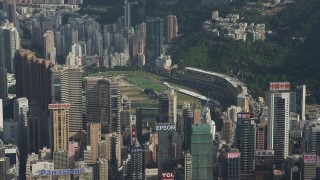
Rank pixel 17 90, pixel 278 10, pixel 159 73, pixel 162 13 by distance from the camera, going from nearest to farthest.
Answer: pixel 17 90 → pixel 159 73 → pixel 278 10 → pixel 162 13

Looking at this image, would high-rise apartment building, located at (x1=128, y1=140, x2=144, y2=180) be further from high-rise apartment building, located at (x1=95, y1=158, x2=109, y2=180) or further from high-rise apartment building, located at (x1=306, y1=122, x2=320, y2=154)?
high-rise apartment building, located at (x1=306, y1=122, x2=320, y2=154)

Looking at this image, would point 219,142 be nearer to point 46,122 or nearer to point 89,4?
point 46,122

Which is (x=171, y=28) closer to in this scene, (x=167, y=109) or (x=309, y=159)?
(x=167, y=109)

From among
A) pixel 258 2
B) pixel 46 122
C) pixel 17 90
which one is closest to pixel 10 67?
pixel 17 90

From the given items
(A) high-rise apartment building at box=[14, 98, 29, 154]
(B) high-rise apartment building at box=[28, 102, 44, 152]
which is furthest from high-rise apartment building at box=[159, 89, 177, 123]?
(A) high-rise apartment building at box=[14, 98, 29, 154]

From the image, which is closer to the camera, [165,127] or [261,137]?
[165,127]

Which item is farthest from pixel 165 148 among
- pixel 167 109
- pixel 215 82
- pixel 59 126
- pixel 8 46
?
pixel 8 46

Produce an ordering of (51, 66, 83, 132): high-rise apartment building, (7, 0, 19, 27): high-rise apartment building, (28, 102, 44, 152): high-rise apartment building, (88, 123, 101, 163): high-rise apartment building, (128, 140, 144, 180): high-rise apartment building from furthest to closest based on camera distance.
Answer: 1. (7, 0, 19, 27): high-rise apartment building
2. (51, 66, 83, 132): high-rise apartment building
3. (28, 102, 44, 152): high-rise apartment building
4. (88, 123, 101, 163): high-rise apartment building
5. (128, 140, 144, 180): high-rise apartment building
